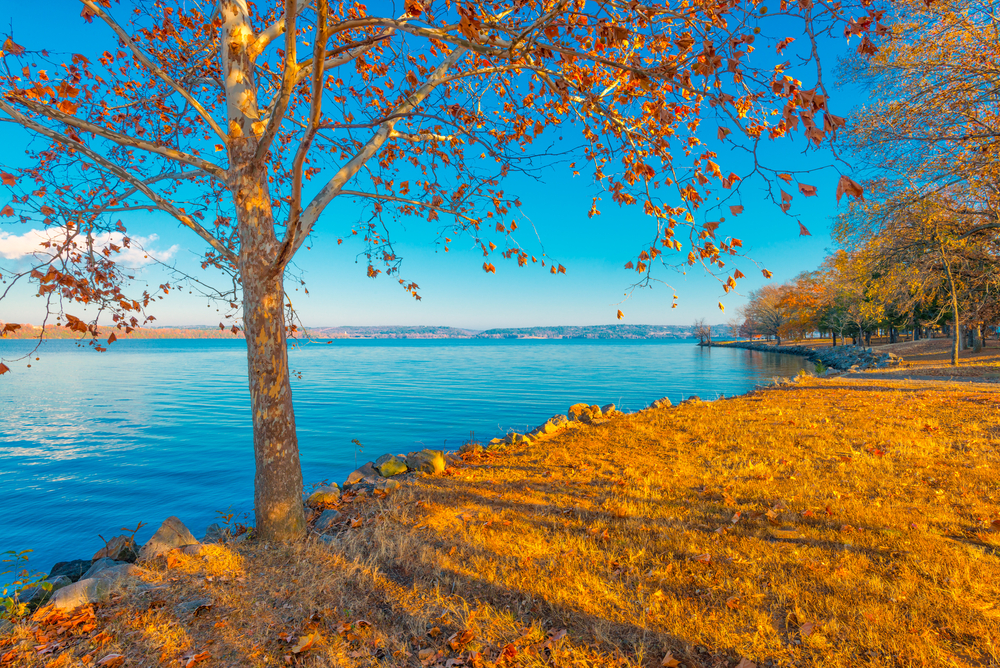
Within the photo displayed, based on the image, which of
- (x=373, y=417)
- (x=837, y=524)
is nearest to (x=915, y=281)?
(x=837, y=524)

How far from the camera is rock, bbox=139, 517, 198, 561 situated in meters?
4.79

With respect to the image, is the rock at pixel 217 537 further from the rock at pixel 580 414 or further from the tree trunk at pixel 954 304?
the tree trunk at pixel 954 304

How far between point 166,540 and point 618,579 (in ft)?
17.1

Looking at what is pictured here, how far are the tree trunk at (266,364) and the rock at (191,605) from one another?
3.70ft

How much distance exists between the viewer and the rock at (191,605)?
3.73 m

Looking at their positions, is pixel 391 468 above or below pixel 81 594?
below

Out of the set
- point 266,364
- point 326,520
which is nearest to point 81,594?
point 326,520

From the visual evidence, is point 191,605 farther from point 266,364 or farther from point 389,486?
point 389,486

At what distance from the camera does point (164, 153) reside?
15.4 feet

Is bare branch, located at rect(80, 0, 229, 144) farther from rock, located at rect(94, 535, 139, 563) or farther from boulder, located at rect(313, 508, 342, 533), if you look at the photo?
rock, located at rect(94, 535, 139, 563)

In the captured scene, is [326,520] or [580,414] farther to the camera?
[580,414]

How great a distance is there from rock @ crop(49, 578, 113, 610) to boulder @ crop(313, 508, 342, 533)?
207 centimetres

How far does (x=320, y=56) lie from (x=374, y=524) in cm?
528

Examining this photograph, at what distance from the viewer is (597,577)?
4.02 metres
